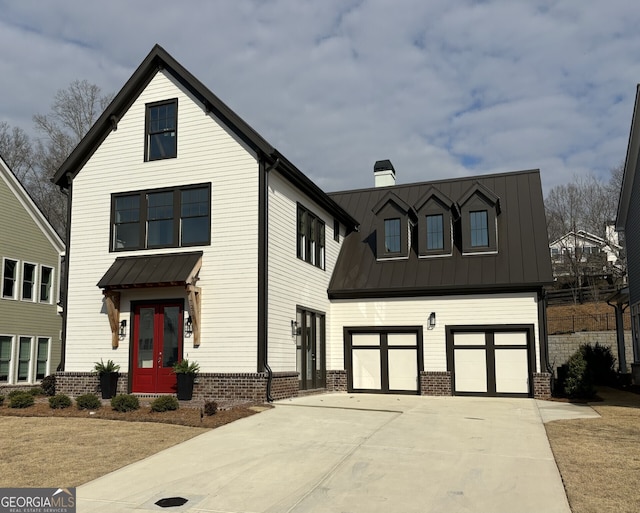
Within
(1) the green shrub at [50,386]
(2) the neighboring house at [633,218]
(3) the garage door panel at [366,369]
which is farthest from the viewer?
(2) the neighboring house at [633,218]

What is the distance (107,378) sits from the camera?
52.5 feet

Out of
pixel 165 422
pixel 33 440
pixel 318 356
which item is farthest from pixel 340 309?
A: pixel 33 440

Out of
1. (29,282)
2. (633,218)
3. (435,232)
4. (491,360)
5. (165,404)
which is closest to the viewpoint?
(165,404)

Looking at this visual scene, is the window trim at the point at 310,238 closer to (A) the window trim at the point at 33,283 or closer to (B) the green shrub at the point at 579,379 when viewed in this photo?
(B) the green shrub at the point at 579,379

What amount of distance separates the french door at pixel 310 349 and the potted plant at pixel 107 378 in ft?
16.2

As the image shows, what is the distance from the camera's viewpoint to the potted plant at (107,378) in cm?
1600

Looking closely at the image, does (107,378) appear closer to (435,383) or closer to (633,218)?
(435,383)

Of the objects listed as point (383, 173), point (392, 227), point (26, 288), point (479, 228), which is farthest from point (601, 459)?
point (26, 288)

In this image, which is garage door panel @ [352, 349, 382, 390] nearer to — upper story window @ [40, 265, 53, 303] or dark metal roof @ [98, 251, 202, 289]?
dark metal roof @ [98, 251, 202, 289]

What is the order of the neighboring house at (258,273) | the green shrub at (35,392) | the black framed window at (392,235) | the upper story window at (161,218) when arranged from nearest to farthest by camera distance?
the neighboring house at (258,273) < the green shrub at (35,392) < the upper story window at (161,218) < the black framed window at (392,235)

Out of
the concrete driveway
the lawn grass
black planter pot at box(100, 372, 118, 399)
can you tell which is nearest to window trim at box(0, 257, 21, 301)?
black planter pot at box(100, 372, 118, 399)

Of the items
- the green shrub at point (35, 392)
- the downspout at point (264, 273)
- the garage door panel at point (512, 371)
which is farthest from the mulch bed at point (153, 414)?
the garage door panel at point (512, 371)

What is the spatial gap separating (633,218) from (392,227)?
9344mm

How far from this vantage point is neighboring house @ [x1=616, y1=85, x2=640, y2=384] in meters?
21.1
